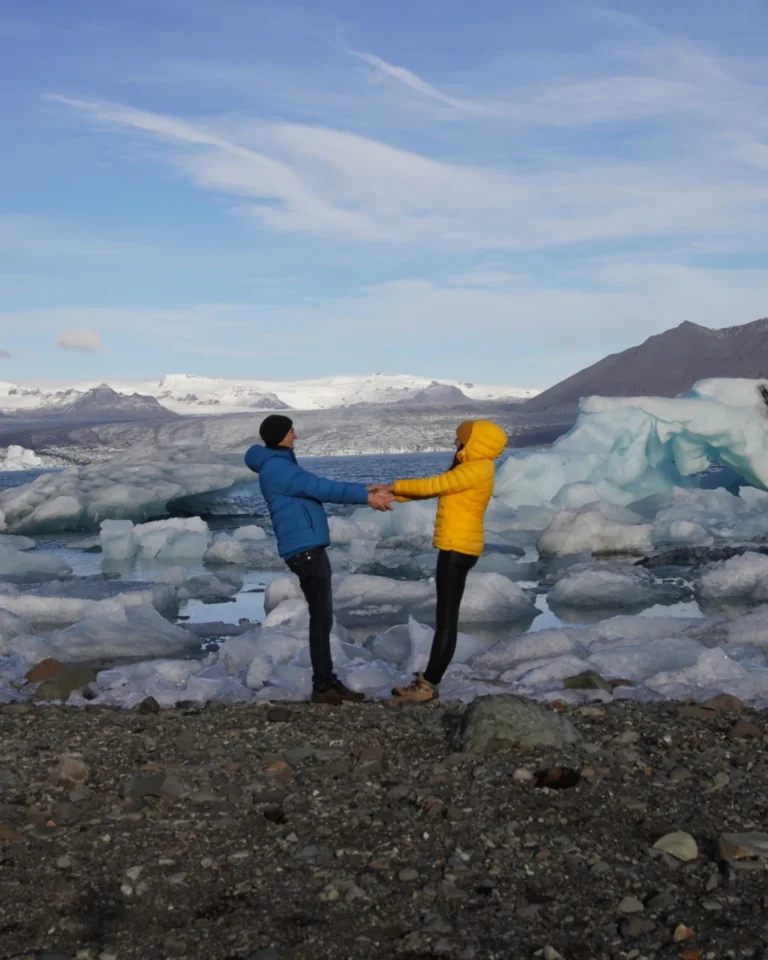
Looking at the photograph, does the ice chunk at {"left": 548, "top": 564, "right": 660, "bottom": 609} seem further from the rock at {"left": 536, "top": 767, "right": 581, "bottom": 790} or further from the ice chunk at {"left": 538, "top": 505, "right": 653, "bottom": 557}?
the rock at {"left": 536, "top": 767, "right": 581, "bottom": 790}

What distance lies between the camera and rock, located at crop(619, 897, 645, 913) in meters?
2.64

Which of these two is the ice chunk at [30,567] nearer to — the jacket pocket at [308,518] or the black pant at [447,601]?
the jacket pocket at [308,518]

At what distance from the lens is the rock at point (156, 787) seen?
363 centimetres

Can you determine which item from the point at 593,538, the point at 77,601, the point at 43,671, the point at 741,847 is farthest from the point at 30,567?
the point at 741,847

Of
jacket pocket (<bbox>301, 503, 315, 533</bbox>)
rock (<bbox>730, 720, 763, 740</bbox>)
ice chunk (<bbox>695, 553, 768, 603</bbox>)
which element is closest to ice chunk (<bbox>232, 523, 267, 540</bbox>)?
ice chunk (<bbox>695, 553, 768, 603</bbox>)

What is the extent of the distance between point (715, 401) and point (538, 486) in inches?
173

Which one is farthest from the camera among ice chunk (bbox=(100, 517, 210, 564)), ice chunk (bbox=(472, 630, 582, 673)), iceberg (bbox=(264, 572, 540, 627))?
ice chunk (bbox=(100, 517, 210, 564))

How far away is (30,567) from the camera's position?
1459 centimetres

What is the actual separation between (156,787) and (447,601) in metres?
1.97

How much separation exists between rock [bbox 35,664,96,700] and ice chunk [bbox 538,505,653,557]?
1024 cm

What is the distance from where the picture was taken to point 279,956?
2465mm

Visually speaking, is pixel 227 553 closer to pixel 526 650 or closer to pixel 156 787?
pixel 526 650

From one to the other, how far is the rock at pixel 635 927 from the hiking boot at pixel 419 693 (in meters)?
2.67

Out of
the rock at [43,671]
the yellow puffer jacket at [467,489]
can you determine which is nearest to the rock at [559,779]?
the yellow puffer jacket at [467,489]
